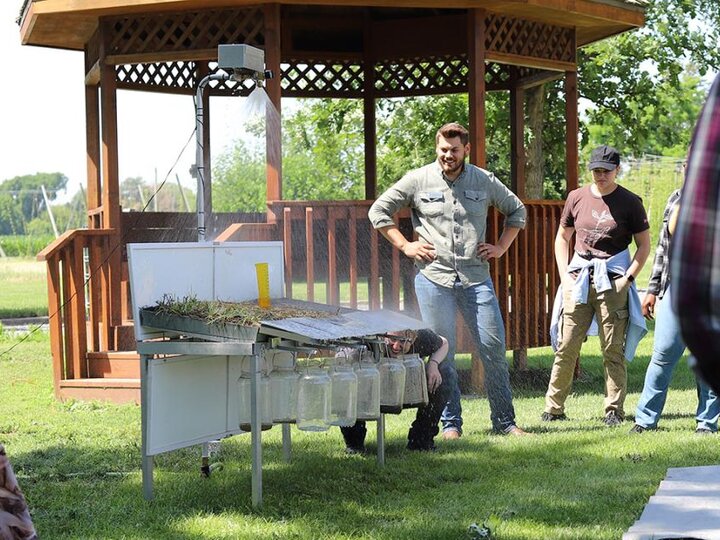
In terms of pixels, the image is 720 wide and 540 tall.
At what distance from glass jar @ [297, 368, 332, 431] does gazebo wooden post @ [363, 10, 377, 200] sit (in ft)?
23.6

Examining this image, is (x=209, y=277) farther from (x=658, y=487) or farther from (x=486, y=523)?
(x=658, y=487)

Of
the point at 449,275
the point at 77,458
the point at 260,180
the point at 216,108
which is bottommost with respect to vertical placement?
the point at 77,458

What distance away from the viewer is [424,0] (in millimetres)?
9109

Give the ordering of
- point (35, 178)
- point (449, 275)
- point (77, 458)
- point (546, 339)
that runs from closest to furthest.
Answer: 1. point (77, 458)
2. point (449, 275)
3. point (546, 339)
4. point (35, 178)

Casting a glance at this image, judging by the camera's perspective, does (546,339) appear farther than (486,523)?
Yes

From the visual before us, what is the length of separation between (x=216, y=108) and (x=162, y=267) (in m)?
8.36

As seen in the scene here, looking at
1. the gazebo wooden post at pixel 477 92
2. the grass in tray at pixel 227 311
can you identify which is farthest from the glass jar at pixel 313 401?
the gazebo wooden post at pixel 477 92

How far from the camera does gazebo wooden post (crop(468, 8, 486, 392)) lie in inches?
377

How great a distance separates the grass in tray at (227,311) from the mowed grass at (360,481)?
2.93ft

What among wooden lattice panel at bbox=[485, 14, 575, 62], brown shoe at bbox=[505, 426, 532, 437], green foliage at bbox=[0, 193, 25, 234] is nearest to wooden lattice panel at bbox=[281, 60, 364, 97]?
wooden lattice panel at bbox=[485, 14, 575, 62]

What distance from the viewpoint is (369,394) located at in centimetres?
582

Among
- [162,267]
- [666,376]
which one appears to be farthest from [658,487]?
[162,267]

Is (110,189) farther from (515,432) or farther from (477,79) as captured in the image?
(515,432)

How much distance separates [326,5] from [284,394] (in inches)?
223
